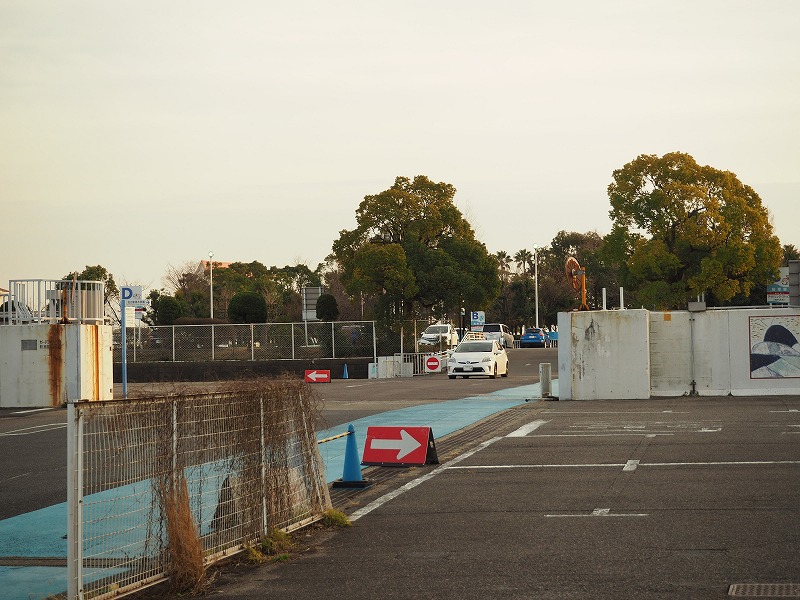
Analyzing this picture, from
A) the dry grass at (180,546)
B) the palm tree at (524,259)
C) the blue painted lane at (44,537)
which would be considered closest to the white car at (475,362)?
the blue painted lane at (44,537)

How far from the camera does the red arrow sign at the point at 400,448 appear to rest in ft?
50.2

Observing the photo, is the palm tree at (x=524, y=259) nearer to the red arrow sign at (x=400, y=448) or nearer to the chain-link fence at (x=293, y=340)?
the chain-link fence at (x=293, y=340)

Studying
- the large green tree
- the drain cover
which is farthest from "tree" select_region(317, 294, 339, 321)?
the drain cover

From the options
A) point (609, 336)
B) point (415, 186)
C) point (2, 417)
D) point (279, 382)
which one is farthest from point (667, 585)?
point (415, 186)

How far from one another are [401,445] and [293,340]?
37249 millimetres

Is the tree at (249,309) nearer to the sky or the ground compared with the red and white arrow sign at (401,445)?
nearer to the sky

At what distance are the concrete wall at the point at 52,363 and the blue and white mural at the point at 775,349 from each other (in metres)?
18.3

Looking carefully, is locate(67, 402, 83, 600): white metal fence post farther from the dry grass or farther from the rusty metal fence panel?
the dry grass

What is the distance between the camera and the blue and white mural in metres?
27.5

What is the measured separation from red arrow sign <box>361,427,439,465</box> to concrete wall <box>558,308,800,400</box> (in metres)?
13.0

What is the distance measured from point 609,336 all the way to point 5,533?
19.4m

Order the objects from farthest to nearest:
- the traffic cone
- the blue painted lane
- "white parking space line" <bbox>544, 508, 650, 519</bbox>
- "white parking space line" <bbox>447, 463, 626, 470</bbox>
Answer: "white parking space line" <bbox>447, 463, 626, 470</bbox> < the traffic cone < "white parking space line" <bbox>544, 508, 650, 519</bbox> < the blue painted lane

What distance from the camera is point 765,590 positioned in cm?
742

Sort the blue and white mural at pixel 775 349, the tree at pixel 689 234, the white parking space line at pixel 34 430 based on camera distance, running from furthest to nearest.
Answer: the tree at pixel 689 234 < the blue and white mural at pixel 775 349 < the white parking space line at pixel 34 430
